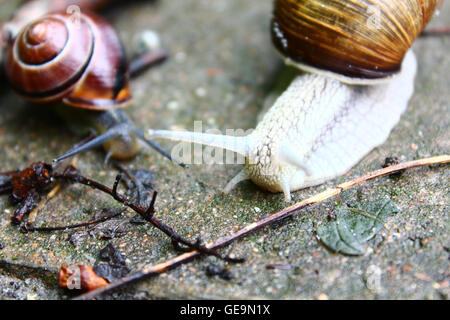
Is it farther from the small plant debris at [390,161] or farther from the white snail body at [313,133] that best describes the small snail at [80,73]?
the small plant debris at [390,161]

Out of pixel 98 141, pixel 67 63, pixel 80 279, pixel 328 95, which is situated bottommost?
pixel 80 279

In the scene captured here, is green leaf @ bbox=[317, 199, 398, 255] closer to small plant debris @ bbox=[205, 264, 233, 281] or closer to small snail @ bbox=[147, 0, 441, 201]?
small snail @ bbox=[147, 0, 441, 201]

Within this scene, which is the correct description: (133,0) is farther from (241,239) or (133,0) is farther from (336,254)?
(336,254)

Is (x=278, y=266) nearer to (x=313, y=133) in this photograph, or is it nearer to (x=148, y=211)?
(x=148, y=211)

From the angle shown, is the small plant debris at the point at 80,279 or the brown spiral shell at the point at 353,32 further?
the brown spiral shell at the point at 353,32

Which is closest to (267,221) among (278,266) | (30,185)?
(278,266)

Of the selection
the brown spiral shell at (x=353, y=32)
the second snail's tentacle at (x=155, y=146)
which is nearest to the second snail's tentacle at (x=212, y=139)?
the second snail's tentacle at (x=155, y=146)

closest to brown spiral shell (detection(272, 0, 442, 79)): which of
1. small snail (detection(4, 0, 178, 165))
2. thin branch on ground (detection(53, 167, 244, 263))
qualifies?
small snail (detection(4, 0, 178, 165))
